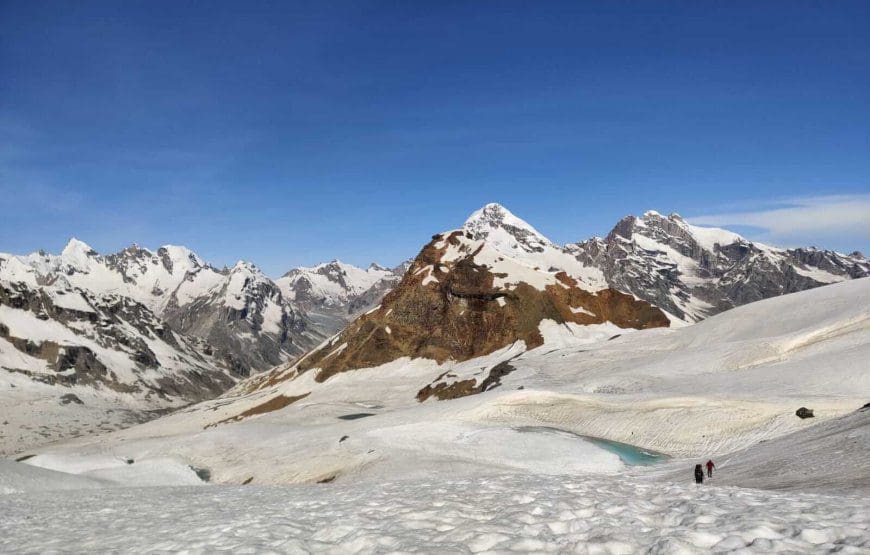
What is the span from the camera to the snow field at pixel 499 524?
37.3 ft

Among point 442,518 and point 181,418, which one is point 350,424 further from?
point 181,418

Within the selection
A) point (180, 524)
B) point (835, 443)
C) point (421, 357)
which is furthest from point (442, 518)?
point (421, 357)

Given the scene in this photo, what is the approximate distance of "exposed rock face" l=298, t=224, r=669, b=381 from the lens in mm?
173375

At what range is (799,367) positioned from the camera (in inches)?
2452

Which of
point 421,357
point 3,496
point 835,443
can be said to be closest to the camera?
point 835,443

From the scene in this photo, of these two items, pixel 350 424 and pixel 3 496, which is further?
pixel 350 424

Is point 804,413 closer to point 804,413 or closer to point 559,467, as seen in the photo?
point 804,413

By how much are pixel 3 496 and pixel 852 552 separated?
34535 mm

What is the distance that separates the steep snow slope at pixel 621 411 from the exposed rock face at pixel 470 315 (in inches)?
2506

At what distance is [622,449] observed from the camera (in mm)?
50969

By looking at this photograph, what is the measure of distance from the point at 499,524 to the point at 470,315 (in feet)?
552

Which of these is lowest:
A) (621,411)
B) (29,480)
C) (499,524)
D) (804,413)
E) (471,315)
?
(621,411)

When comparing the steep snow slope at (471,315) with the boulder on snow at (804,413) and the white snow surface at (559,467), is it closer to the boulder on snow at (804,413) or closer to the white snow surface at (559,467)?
the white snow surface at (559,467)

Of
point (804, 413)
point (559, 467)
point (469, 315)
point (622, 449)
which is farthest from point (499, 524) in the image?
point (469, 315)
